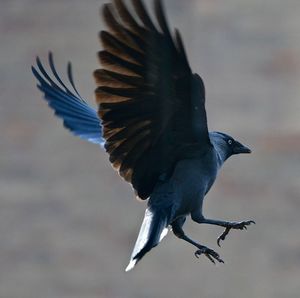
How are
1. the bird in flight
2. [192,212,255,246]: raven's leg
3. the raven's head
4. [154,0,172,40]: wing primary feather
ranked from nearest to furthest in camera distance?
[154,0,172,40]: wing primary feather < the bird in flight < [192,212,255,246]: raven's leg < the raven's head

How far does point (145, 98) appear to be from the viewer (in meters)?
4.89

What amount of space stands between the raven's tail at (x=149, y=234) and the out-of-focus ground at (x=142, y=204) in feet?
14.6

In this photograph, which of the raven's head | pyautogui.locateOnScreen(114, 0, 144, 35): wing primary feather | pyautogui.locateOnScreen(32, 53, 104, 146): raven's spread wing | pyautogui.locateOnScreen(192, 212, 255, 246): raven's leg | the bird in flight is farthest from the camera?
pyautogui.locateOnScreen(32, 53, 104, 146): raven's spread wing

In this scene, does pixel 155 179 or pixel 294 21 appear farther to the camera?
pixel 294 21

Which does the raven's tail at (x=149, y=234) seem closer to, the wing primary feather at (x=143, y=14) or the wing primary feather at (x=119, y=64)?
the wing primary feather at (x=119, y=64)

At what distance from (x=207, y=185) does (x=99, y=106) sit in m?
0.51

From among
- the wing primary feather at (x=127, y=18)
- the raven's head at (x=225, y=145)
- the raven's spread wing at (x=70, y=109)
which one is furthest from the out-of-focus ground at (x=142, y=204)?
the wing primary feather at (x=127, y=18)

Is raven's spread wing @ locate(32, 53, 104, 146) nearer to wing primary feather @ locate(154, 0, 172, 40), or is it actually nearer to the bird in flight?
the bird in flight

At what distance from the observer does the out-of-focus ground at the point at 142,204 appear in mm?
9766

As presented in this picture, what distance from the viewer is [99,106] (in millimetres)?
4910

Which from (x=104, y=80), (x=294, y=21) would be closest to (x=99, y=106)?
(x=104, y=80)

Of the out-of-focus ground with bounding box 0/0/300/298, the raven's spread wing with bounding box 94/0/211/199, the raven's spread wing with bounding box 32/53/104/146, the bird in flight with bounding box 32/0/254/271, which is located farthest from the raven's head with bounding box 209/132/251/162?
the out-of-focus ground with bounding box 0/0/300/298

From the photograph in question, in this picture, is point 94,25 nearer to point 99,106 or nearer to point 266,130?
point 266,130

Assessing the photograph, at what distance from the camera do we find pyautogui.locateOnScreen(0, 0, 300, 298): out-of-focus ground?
9.77m
